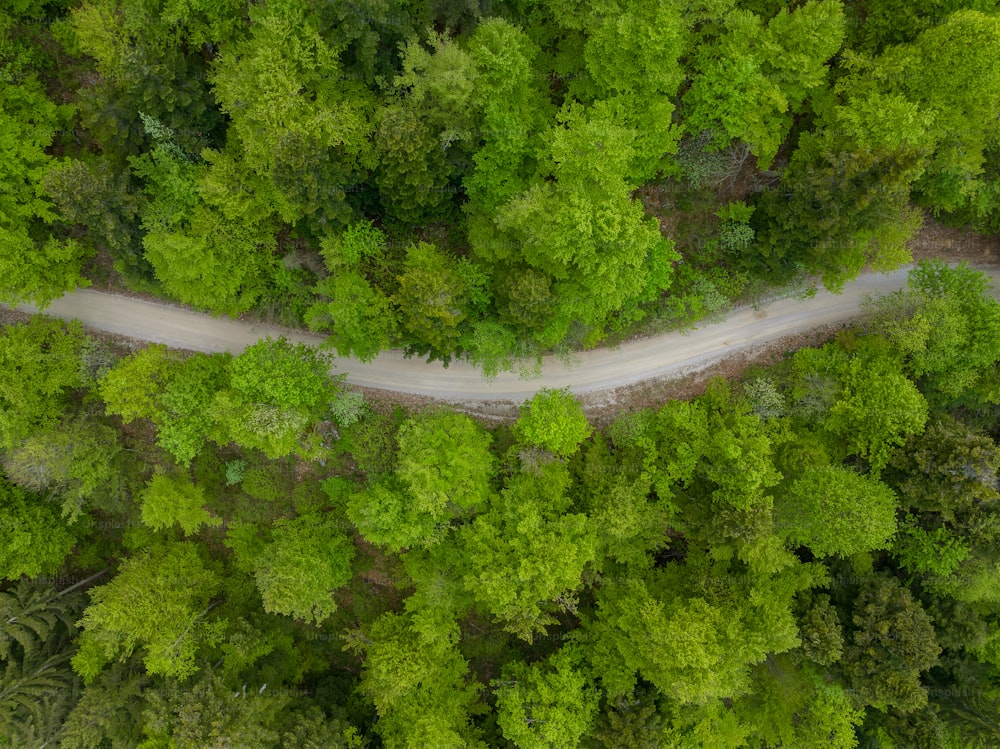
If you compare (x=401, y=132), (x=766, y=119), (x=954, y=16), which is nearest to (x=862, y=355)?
(x=766, y=119)

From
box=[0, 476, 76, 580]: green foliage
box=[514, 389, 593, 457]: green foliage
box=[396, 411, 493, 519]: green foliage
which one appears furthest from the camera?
box=[0, 476, 76, 580]: green foliage

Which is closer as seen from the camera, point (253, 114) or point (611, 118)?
point (253, 114)

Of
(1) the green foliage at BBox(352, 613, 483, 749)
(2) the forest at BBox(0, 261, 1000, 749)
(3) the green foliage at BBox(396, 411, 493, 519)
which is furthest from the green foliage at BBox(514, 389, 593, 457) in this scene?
(1) the green foliage at BBox(352, 613, 483, 749)

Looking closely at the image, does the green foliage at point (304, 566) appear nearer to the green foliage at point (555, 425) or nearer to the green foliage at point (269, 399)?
the green foliage at point (269, 399)

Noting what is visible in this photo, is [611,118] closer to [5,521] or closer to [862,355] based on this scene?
[862,355]

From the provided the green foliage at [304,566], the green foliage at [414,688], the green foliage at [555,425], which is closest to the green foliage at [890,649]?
the green foliage at [555,425]

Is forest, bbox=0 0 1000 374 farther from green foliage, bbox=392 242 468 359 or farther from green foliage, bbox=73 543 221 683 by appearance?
green foliage, bbox=73 543 221 683
